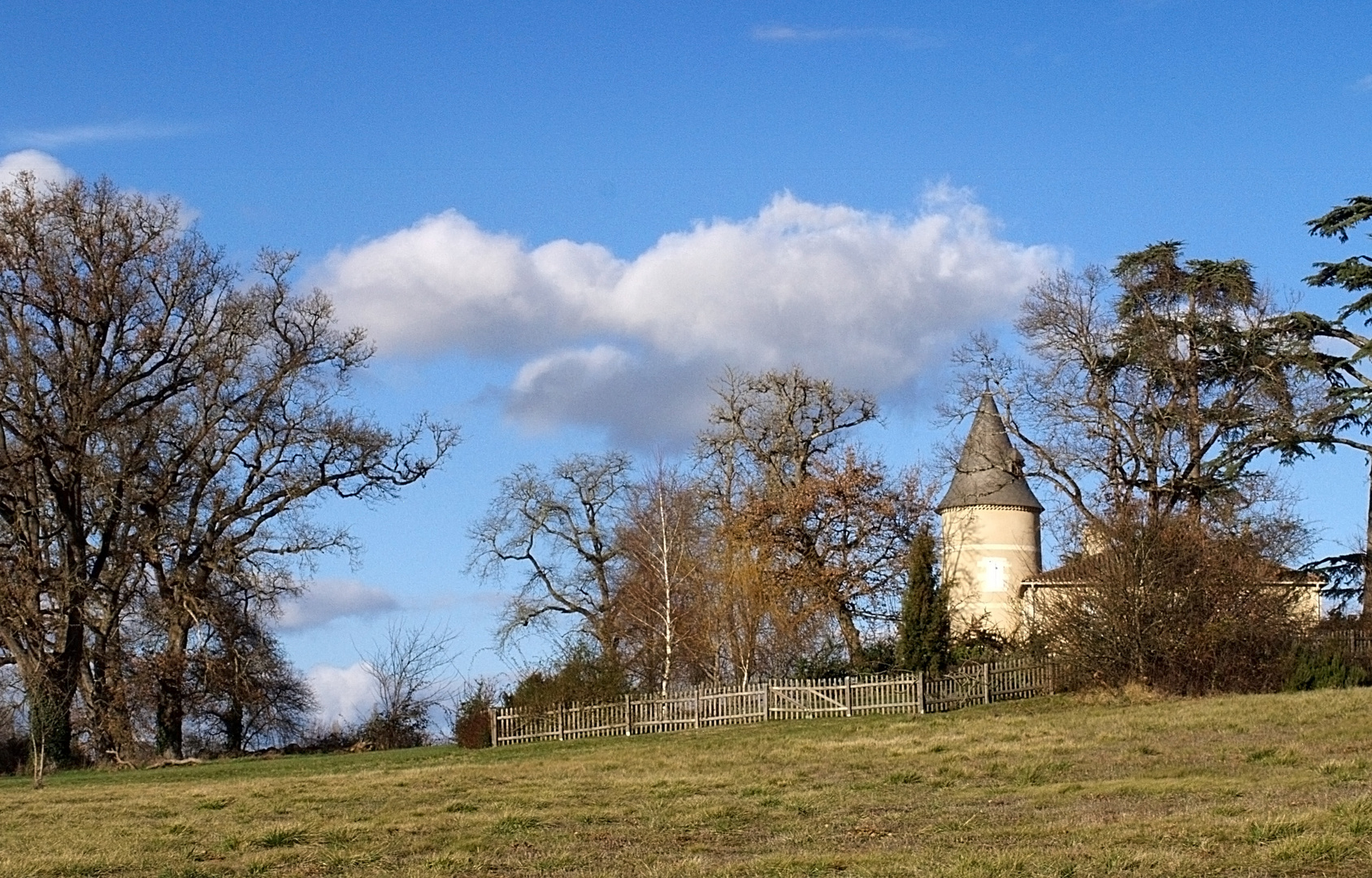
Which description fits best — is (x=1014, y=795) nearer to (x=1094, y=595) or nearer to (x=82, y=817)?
(x=82, y=817)

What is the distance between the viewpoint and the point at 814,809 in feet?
53.9

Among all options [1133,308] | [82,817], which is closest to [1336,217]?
[1133,308]

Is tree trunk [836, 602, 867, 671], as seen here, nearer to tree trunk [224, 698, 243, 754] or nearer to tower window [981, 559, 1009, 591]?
tower window [981, 559, 1009, 591]

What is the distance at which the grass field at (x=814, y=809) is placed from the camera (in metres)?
11.7

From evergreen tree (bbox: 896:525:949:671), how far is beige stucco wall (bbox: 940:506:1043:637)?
1279cm

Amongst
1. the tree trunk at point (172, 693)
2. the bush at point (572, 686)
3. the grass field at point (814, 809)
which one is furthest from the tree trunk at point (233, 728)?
the grass field at point (814, 809)

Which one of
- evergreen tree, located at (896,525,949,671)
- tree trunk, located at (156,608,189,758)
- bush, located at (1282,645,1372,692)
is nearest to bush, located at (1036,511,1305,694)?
bush, located at (1282,645,1372,692)

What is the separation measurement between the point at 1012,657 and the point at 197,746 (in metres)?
22.5

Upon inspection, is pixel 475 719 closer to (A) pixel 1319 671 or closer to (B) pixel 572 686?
(B) pixel 572 686

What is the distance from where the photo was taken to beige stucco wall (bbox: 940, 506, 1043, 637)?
53656mm

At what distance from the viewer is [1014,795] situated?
54.5 ft

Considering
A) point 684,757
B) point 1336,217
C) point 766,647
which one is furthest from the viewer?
point 766,647

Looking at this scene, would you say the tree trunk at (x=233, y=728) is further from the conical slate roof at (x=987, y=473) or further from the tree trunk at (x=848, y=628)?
the conical slate roof at (x=987, y=473)

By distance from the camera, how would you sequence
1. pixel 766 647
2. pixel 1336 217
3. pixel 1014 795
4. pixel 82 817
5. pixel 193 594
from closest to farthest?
pixel 1014 795
pixel 82 817
pixel 193 594
pixel 1336 217
pixel 766 647
